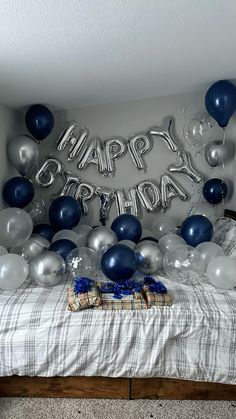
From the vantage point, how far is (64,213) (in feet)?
7.77

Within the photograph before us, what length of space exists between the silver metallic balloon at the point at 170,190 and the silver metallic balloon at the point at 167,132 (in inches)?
10.4

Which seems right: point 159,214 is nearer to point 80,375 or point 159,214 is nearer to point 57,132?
point 57,132

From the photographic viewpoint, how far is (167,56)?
1807 mm

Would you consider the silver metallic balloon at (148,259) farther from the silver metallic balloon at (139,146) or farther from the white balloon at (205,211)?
the silver metallic balloon at (139,146)

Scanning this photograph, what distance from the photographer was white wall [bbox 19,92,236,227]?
104 inches

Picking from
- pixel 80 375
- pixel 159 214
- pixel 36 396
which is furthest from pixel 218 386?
pixel 159 214

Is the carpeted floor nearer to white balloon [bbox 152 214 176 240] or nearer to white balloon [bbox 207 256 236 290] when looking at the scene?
white balloon [bbox 207 256 236 290]

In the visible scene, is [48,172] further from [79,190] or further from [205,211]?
[205,211]

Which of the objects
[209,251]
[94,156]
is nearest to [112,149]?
[94,156]

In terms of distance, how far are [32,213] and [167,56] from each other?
151cm

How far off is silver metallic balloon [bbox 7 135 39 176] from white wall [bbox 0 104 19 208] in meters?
0.05

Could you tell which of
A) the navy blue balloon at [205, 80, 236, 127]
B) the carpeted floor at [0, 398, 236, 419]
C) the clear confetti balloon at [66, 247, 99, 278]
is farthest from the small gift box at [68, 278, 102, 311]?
the navy blue balloon at [205, 80, 236, 127]

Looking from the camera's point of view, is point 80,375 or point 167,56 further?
point 167,56

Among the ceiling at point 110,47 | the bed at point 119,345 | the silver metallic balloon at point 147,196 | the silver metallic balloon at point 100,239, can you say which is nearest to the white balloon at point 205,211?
the silver metallic balloon at point 147,196
